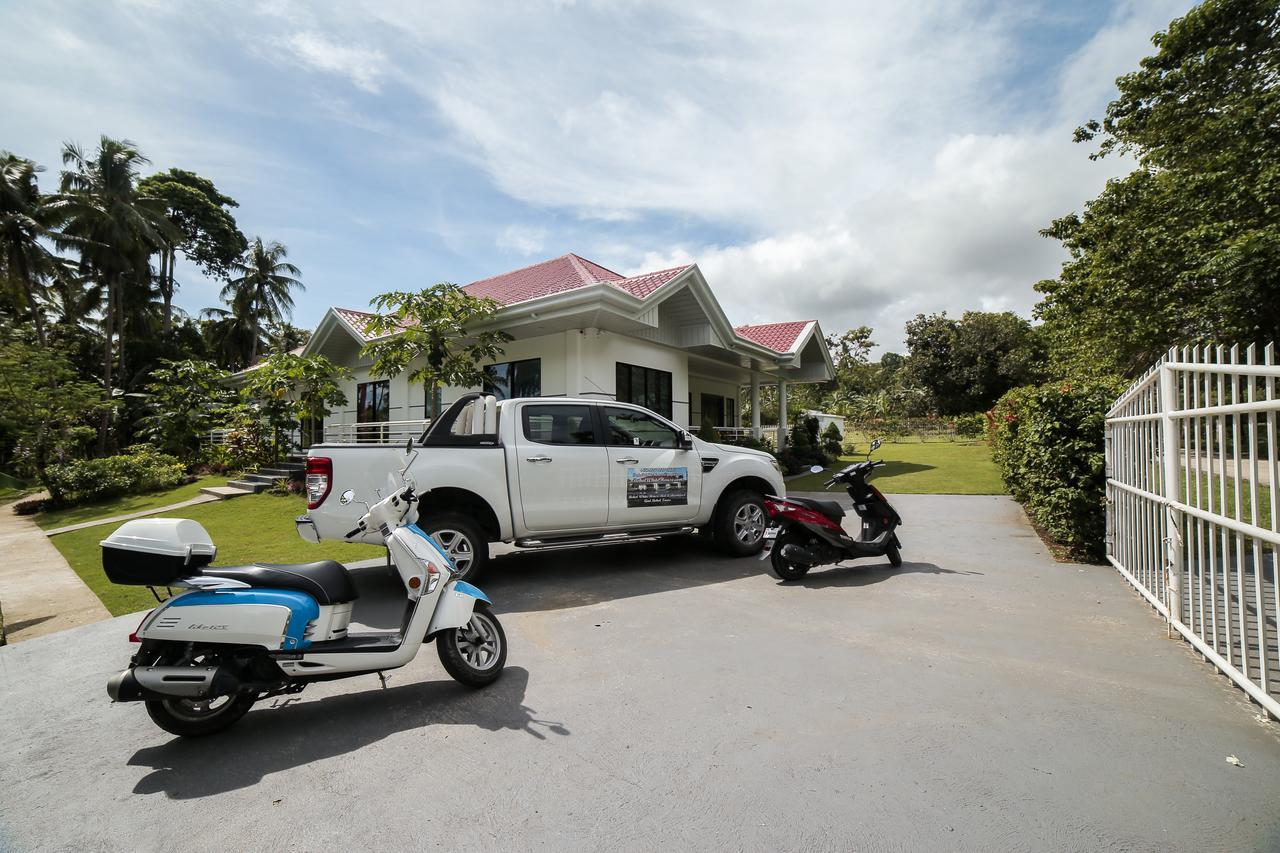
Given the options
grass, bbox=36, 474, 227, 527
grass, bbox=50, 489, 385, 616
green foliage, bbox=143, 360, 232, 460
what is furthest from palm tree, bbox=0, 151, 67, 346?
grass, bbox=50, 489, 385, 616

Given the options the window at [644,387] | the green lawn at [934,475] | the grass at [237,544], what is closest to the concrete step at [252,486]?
the grass at [237,544]

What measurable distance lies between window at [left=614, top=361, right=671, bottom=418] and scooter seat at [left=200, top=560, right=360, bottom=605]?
10019mm

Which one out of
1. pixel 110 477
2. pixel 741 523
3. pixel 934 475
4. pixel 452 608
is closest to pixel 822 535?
pixel 741 523

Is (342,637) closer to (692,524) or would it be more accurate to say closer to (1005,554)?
(692,524)

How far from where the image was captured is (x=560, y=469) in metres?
6.18

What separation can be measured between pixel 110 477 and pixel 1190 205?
28.6m

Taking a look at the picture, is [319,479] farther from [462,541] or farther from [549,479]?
[549,479]

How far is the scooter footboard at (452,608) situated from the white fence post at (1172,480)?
4.90 meters

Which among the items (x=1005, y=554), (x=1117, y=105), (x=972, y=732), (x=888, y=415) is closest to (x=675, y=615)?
(x=972, y=732)

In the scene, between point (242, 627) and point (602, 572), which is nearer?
point (242, 627)

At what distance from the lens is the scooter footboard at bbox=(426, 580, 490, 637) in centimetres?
347

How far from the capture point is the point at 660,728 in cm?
311

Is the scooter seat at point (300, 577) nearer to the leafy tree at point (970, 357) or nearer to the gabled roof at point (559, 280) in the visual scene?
the gabled roof at point (559, 280)

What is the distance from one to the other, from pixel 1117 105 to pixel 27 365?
32.4 m
